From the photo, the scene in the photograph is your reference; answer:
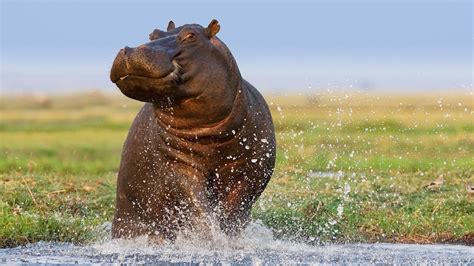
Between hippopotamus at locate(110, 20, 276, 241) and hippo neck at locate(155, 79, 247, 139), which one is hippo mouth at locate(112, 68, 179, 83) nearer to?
hippopotamus at locate(110, 20, 276, 241)

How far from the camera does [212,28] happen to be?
814 centimetres

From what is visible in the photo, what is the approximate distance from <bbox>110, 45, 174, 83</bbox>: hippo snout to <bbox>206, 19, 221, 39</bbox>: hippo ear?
1.60ft

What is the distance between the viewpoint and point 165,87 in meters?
7.78

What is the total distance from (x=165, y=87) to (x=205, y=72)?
1.06ft

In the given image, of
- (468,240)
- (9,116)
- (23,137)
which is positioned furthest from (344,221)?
(9,116)

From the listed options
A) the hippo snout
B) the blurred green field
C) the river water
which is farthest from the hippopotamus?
the blurred green field

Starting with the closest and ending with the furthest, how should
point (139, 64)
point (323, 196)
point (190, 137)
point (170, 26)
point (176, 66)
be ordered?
point (139, 64) → point (176, 66) → point (190, 137) → point (170, 26) → point (323, 196)

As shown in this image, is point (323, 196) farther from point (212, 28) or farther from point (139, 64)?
point (139, 64)

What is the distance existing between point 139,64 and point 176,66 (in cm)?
30

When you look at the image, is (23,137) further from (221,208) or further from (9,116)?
(221,208)

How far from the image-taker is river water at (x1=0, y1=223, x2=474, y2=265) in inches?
316

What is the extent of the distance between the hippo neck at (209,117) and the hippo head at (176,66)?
7cm

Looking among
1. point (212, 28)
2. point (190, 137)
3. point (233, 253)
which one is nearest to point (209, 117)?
point (190, 137)

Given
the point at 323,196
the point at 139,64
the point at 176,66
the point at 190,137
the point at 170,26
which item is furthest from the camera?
the point at 323,196
